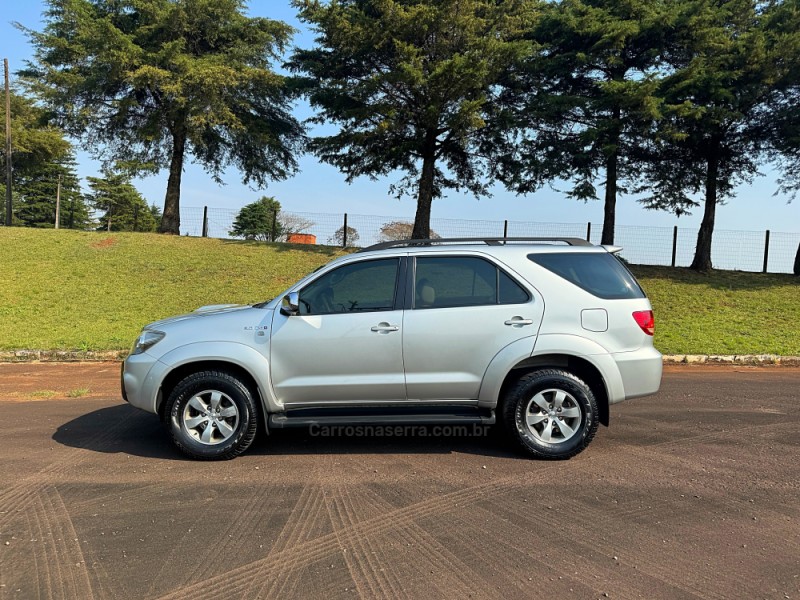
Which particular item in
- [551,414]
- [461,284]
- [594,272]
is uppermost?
[594,272]

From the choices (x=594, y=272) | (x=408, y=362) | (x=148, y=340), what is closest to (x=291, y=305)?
(x=408, y=362)

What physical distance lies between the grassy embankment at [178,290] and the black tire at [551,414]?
632 cm

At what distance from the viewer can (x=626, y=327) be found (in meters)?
4.73

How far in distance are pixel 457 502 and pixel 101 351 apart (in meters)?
8.09

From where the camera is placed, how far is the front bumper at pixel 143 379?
469 cm

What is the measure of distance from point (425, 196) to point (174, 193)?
1165 centimetres

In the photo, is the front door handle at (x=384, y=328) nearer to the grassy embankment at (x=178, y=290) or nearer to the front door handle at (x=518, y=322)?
the front door handle at (x=518, y=322)

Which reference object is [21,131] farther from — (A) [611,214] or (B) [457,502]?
(B) [457,502]

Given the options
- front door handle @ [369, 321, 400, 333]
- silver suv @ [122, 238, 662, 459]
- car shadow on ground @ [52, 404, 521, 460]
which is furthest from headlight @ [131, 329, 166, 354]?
front door handle @ [369, 321, 400, 333]

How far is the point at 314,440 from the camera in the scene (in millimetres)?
5301

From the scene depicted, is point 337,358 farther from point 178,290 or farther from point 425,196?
point 425,196

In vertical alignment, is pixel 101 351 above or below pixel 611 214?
below

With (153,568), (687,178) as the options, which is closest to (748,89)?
(687,178)

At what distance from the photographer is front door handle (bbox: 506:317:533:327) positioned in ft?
15.4
